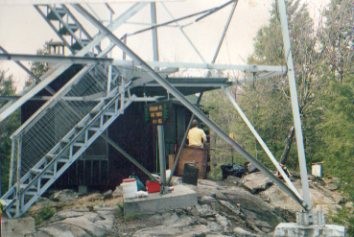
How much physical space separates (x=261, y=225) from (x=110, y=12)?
27.3ft

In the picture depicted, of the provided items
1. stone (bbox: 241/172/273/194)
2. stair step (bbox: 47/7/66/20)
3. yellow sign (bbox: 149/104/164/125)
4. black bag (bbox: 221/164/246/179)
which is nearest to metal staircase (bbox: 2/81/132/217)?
yellow sign (bbox: 149/104/164/125)

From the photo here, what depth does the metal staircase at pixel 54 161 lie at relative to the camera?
1156 cm

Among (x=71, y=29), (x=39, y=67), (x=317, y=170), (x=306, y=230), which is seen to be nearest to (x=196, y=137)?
(x=71, y=29)

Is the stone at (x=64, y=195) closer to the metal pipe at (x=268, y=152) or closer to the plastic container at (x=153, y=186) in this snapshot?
the plastic container at (x=153, y=186)

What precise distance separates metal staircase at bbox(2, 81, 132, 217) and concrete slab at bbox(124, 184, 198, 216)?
1990 mm

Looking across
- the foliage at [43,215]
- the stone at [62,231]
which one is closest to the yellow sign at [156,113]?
the stone at [62,231]

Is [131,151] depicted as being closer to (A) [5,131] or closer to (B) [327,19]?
(A) [5,131]

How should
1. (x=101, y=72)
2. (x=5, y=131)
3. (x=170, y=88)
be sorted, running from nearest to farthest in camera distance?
(x=170, y=88), (x=101, y=72), (x=5, y=131)

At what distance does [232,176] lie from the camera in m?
19.5

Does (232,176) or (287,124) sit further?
(287,124)

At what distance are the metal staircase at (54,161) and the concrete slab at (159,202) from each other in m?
1.99

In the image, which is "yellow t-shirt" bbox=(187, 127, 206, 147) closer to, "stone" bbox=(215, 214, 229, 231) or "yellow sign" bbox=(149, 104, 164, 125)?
"stone" bbox=(215, 214, 229, 231)

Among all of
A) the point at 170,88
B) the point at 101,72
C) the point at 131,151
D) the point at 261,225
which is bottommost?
the point at 261,225

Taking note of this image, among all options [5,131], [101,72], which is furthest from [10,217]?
[5,131]
